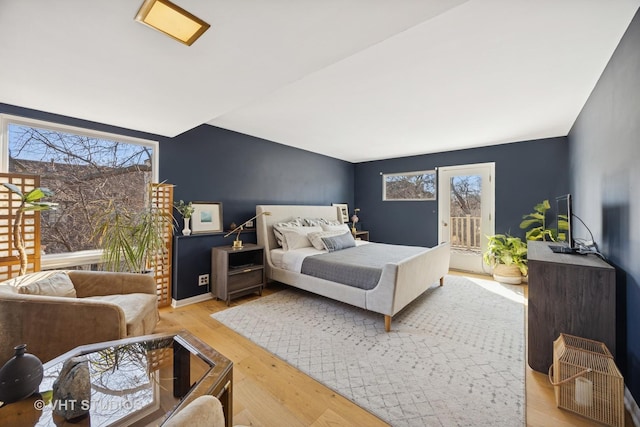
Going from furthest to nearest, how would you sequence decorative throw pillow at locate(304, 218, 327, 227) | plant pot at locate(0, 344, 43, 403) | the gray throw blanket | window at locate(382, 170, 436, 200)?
1. window at locate(382, 170, 436, 200)
2. decorative throw pillow at locate(304, 218, 327, 227)
3. the gray throw blanket
4. plant pot at locate(0, 344, 43, 403)

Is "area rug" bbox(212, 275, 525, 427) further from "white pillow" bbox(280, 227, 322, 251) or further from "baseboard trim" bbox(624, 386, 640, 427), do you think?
Answer: "white pillow" bbox(280, 227, 322, 251)

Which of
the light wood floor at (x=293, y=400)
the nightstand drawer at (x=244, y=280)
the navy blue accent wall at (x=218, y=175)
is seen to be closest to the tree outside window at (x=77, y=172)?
the navy blue accent wall at (x=218, y=175)

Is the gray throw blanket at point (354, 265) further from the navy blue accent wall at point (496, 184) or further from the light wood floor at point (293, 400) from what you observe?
the navy blue accent wall at point (496, 184)

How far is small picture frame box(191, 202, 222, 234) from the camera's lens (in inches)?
131

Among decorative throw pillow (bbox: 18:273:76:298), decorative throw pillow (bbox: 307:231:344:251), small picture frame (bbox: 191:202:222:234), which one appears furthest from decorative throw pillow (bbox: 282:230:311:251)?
decorative throw pillow (bbox: 18:273:76:298)

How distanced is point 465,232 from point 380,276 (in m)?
3.09

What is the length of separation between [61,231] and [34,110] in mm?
1178

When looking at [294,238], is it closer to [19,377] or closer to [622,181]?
[19,377]

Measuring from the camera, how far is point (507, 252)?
398 centimetres

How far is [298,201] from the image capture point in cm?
482

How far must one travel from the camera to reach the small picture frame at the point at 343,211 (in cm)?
543

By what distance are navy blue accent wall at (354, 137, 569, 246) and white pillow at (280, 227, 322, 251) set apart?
2.55m

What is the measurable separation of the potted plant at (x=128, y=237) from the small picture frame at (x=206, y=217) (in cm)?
64

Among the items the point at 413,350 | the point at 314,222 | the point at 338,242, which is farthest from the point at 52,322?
the point at 314,222
